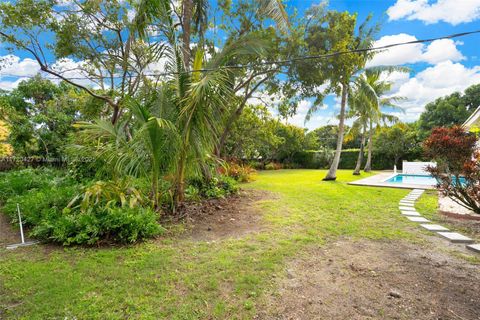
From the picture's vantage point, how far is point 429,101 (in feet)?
73.4

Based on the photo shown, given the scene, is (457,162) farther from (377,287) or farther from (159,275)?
(159,275)

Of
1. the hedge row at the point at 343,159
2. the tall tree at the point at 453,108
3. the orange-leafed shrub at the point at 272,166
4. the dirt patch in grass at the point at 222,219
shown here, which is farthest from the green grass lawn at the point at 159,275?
the tall tree at the point at 453,108

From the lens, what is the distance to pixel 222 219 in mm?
4863

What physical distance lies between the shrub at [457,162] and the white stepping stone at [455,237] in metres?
1.17

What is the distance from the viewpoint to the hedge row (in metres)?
20.5

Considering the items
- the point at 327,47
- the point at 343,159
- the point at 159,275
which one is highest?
the point at 327,47

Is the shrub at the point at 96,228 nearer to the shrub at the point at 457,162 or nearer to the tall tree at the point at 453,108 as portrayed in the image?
the shrub at the point at 457,162

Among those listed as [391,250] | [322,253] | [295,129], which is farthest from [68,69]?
[295,129]

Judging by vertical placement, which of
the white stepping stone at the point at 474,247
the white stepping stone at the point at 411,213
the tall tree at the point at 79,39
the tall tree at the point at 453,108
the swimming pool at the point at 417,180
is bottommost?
the white stepping stone at the point at 474,247

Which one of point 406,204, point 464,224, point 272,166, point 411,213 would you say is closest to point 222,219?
point 411,213

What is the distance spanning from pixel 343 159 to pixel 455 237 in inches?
781

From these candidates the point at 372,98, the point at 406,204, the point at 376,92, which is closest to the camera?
the point at 406,204

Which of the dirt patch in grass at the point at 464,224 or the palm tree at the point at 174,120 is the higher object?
the palm tree at the point at 174,120

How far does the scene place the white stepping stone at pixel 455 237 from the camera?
142 inches
